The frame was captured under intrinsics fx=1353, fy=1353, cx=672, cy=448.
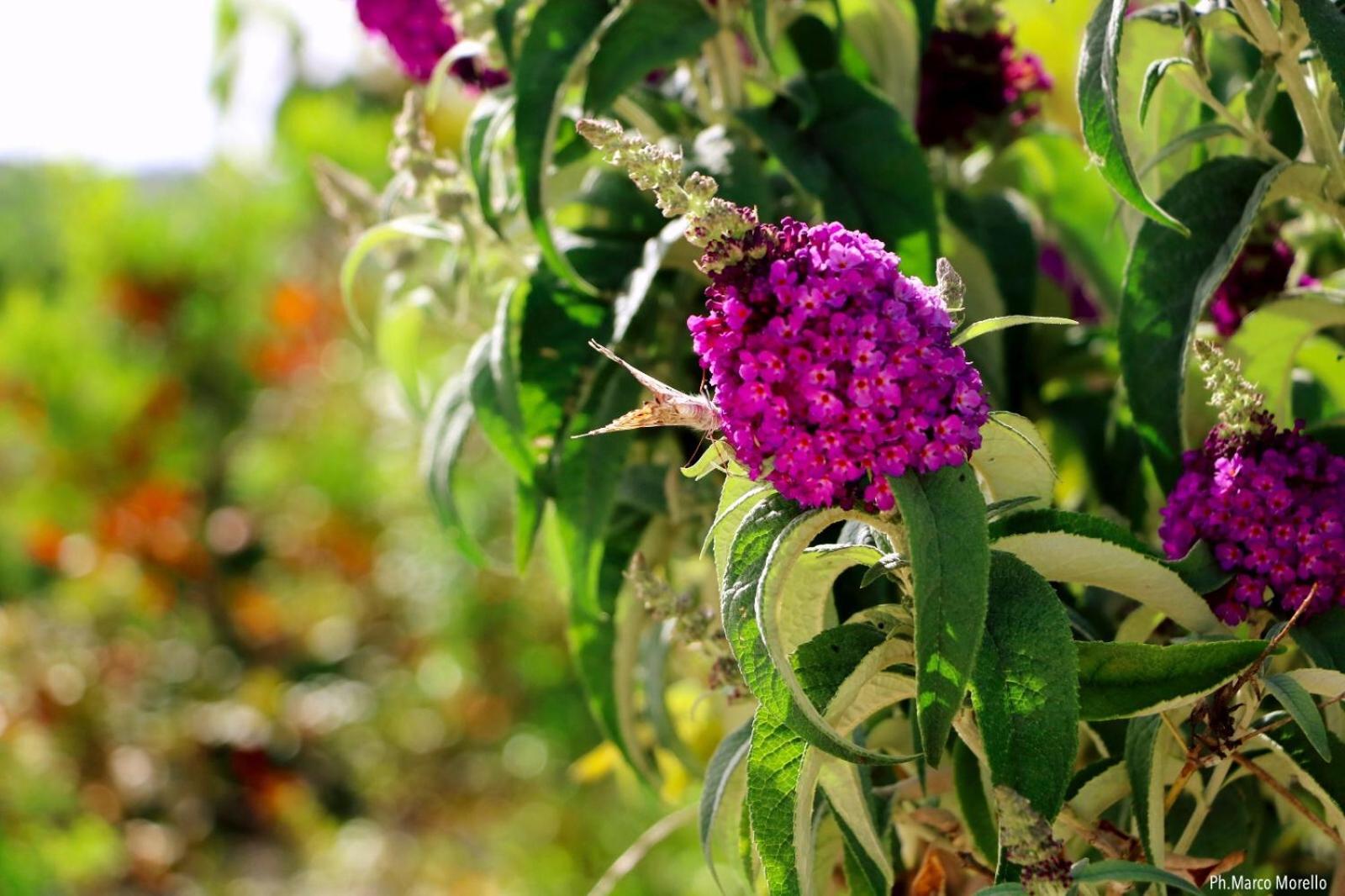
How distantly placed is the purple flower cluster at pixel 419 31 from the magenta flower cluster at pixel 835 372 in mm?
487

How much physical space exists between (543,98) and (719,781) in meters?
0.38

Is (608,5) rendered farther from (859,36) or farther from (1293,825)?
(1293,825)

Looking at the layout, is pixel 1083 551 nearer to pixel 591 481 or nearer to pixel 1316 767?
pixel 1316 767

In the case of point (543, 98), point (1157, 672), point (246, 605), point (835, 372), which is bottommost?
point (246, 605)

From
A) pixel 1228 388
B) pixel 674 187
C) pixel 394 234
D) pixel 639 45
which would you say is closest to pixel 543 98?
pixel 639 45

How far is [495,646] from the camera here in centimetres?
263

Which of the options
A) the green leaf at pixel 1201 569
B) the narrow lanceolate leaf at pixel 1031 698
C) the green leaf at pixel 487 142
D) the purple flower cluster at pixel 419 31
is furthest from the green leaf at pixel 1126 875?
the purple flower cluster at pixel 419 31

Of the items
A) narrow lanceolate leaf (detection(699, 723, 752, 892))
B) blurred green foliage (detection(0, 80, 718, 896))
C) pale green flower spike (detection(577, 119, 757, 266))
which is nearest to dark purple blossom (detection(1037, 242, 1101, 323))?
narrow lanceolate leaf (detection(699, 723, 752, 892))

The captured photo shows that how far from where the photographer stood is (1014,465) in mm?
583

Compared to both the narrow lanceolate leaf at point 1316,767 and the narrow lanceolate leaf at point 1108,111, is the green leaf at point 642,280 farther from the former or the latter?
the narrow lanceolate leaf at point 1316,767

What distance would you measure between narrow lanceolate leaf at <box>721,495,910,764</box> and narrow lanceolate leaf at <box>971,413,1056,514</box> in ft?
0.23

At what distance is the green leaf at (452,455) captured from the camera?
2.72ft

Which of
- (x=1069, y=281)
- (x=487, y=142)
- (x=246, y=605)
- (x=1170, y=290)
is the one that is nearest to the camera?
(x=1170, y=290)

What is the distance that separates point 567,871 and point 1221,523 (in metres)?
1.59
